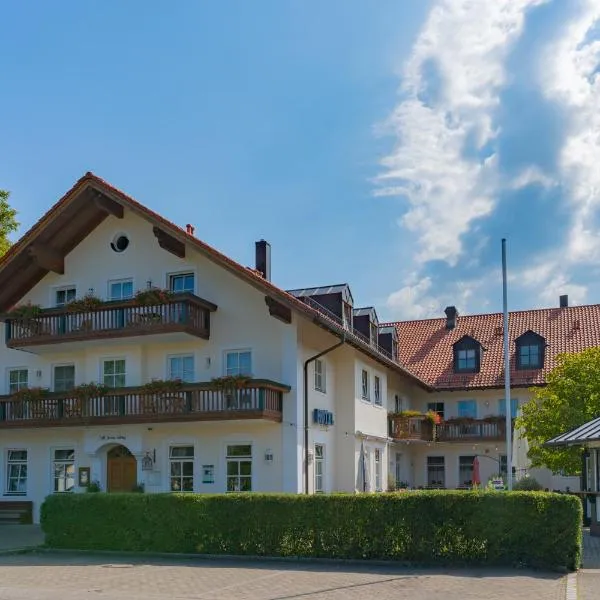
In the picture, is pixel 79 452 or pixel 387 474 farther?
pixel 387 474

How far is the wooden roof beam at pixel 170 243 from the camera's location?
1082 inches

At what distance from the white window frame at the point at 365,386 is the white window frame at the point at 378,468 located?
2.06 metres

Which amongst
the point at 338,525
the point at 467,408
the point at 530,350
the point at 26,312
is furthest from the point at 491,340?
the point at 338,525

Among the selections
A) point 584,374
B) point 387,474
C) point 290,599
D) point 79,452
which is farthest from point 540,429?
point 290,599

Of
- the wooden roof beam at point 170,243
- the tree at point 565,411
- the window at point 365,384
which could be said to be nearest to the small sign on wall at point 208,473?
the wooden roof beam at point 170,243

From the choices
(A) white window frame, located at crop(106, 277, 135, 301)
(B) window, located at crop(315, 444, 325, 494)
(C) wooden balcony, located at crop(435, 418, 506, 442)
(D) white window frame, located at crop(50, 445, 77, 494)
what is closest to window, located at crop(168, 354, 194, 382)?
(A) white window frame, located at crop(106, 277, 135, 301)

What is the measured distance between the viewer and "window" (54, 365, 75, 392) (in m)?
29.0

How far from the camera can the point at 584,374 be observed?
1164 inches

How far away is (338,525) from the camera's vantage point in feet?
57.6

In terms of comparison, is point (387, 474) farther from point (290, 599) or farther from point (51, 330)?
point (290, 599)

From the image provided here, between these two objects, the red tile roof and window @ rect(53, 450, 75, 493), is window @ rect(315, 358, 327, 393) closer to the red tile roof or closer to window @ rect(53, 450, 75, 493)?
window @ rect(53, 450, 75, 493)

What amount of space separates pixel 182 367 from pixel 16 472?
7.12 metres

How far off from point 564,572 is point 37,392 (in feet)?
56.8

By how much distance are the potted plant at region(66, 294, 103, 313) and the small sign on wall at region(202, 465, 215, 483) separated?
5.86m
